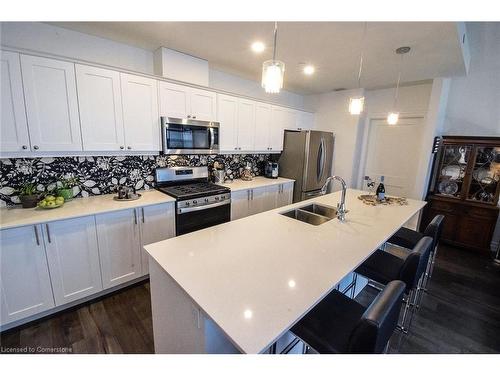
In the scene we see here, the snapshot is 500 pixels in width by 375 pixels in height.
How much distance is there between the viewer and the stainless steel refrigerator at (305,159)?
378 cm

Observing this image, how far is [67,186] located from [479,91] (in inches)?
215

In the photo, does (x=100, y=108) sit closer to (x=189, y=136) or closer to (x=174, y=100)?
(x=174, y=100)

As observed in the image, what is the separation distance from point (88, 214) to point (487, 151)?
4.89m

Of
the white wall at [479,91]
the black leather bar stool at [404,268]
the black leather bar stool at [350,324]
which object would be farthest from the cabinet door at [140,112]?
the white wall at [479,91]

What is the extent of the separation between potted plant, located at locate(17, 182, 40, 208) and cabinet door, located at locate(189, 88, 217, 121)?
170cm

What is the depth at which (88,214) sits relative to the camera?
190 centimetres

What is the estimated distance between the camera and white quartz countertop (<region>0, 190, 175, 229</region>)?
5.61 ft

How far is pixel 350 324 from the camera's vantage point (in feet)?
3.92

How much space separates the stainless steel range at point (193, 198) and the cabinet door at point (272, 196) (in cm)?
82

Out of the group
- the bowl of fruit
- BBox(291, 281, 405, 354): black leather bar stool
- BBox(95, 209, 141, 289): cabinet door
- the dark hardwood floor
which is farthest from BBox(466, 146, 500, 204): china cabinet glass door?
the bowl of fruit

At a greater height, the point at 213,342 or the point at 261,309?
the point at 261,309

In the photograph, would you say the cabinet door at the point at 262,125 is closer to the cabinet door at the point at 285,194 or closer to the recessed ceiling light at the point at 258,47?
the cabinet door at the point at 285,194
